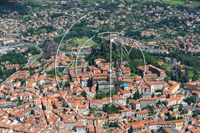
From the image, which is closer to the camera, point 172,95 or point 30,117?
point 30,117

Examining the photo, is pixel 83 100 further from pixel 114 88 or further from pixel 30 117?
pixel 30 117

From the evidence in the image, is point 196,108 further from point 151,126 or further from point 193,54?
point 193,54

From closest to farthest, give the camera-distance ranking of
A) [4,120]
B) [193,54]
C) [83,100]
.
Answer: [4,120], [83,100], [193,54]

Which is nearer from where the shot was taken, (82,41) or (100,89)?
(100,89)

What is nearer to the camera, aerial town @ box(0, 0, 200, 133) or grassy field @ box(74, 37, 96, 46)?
aerial town @ box(0, 0, 200, 133)

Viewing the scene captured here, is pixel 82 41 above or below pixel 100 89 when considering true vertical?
below

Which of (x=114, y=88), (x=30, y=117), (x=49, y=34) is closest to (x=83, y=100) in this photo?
(x=114, y=88)

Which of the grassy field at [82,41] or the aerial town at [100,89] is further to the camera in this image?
the grassy field at [82,41]

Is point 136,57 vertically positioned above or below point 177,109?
above

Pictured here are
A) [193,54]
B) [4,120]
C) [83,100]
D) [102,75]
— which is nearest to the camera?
[4,120]

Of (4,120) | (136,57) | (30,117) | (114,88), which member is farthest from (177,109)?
(4,120)
